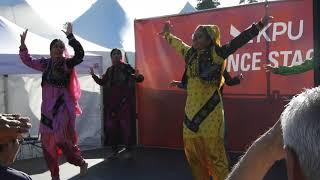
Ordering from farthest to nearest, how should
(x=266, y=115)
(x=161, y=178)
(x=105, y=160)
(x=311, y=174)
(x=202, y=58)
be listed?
(x=105, y=160), (x=266, y=115), (x=161, y=178), (x=202, y=58), (x=311, y=174)

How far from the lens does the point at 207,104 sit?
4719 mm

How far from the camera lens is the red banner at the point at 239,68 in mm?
7379

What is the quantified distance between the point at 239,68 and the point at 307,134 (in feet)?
22.8

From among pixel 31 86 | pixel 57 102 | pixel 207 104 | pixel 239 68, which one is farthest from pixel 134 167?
pixel 207 104

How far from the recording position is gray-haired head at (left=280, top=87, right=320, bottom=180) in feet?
3.66

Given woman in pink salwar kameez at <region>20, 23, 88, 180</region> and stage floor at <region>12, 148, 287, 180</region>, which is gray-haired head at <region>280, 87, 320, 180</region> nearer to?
woman in pink salwar kameez at <region>20, 23, 88, 180</region>

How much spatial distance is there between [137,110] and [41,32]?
6.65 feet

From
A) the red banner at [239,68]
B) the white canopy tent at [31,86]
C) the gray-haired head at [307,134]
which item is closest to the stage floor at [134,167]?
the red banner at [239,68]

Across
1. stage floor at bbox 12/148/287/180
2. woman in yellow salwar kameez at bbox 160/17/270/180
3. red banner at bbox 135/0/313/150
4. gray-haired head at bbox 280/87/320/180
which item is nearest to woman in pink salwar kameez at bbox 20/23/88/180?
stage floor at bbox 12/148/287/180

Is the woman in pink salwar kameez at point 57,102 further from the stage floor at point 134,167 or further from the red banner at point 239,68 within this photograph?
the red banner at point 239,68

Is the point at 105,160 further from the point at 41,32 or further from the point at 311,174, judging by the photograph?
the point at 311,174

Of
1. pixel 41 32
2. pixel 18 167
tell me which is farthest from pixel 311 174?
pixel 41 32

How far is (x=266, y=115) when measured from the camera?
7707 mm

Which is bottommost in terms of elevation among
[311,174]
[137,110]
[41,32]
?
[137,110]
